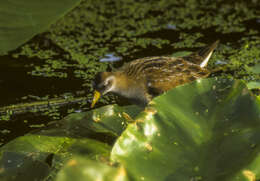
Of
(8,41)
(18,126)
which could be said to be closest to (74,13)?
(18,126)

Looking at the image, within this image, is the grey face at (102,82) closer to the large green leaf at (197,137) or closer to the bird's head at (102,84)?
the bird's head at (102,84)

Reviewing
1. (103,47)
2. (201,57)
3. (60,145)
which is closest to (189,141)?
(60,145)

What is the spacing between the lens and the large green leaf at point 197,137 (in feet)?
3.74

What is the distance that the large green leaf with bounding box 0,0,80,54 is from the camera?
1321mm

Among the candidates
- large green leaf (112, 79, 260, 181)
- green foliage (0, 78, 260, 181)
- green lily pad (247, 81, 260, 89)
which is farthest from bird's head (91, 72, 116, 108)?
large green leaf (112, 79, 260, 181)

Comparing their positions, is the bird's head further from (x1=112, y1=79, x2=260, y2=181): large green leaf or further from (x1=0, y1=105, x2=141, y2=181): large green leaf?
(x1=112, y1=79, x2=260, y2=181): large green leaf

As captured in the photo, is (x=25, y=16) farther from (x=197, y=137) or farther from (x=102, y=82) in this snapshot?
(x=102, y=82)

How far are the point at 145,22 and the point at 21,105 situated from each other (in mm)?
1836

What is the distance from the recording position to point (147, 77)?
2627 mm

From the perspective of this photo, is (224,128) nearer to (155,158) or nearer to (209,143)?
(209,143)

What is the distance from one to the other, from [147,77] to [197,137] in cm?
143

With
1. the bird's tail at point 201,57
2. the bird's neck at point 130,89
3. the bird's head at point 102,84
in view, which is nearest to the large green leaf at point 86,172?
the bird's head at point 102,84

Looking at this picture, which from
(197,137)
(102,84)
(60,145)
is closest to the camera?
(197,137)

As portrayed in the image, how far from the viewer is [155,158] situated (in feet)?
3.89
